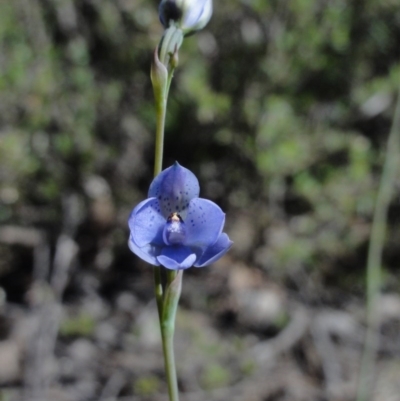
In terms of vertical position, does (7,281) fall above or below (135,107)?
below

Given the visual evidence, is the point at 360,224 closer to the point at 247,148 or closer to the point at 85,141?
the point at 247,148

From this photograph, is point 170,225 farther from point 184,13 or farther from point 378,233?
point 378,233

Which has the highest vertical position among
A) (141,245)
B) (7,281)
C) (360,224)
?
(141,245)

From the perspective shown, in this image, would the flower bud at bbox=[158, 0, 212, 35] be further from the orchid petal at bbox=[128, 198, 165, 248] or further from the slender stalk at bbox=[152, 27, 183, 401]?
the orchid petal at bbox=[128, 198, 165, 248]

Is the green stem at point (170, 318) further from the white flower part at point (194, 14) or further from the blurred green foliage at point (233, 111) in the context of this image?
the blurred green foliage at point (233, 111)

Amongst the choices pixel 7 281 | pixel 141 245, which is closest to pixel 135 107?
pixel 7 281

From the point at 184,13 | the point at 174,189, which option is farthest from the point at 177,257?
the point at 184,13
